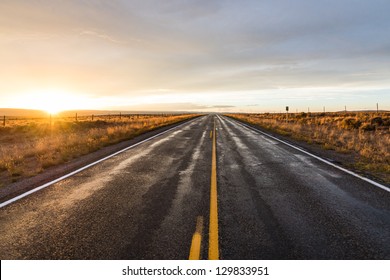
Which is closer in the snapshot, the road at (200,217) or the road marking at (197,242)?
the road marking at (197,242)

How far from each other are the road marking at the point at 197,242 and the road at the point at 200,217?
1 cm

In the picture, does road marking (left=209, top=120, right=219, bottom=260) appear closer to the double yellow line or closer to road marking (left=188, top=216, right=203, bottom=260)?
the double yellow line

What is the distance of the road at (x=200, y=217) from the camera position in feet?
12.4

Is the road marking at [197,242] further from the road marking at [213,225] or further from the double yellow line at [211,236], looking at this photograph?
the road marking at [213,225]

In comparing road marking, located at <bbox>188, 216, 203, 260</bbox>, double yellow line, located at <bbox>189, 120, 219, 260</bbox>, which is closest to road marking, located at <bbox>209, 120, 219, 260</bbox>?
double yellow line, located at <bbox>189, 120, 219, 260</bbox>

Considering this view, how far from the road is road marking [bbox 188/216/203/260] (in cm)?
1

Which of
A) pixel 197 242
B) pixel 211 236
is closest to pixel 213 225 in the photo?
pixel 211 236

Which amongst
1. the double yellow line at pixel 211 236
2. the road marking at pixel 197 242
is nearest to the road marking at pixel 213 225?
the double yellow line at pixel 211 236

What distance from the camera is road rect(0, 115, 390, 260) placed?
3.77 meters

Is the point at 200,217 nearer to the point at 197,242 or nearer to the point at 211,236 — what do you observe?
the point at 211,236

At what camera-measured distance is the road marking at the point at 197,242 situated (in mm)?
3586

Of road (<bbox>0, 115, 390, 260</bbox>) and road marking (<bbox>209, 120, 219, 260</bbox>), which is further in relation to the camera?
road (<bbox>0, 115, 390, 260</bbox>)

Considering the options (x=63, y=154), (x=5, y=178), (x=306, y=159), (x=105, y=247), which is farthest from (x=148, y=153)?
(x=105, y=247)
